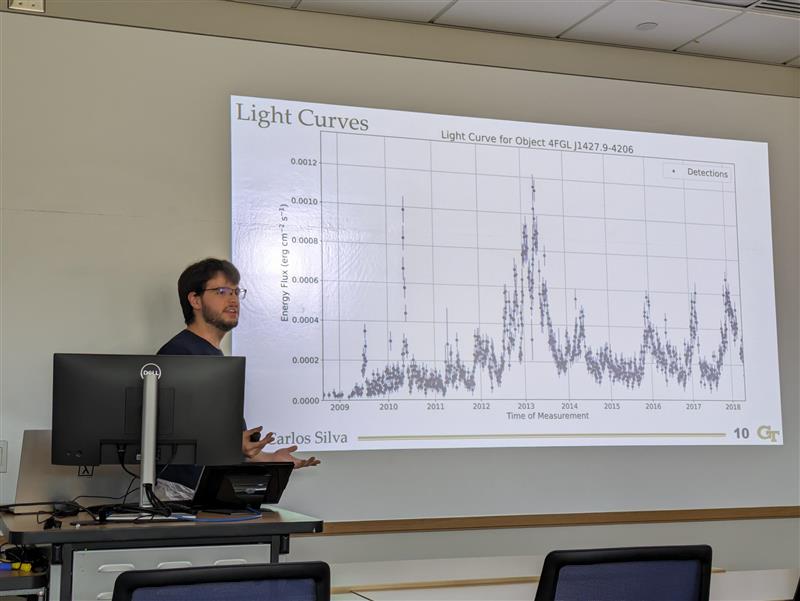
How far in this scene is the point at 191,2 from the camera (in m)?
3.78

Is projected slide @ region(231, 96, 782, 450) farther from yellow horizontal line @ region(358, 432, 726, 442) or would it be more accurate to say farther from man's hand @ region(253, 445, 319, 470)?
man's hand @ region(253, 445, 319, 470)

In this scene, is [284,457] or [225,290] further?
[225,290]

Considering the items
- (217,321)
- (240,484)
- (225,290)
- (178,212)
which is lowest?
(240,484)

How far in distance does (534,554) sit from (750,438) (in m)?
1.15

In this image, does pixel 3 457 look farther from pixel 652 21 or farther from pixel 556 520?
pixel 652 21

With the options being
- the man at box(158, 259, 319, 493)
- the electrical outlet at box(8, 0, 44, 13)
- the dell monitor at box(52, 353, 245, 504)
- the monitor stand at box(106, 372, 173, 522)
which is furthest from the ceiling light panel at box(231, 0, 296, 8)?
the monitor stand at box(106, 372, 173, 522)

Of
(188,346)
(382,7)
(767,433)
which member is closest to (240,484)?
(188,346)

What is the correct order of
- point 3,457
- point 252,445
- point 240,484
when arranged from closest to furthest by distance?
point 240,484, point 252,445, point 3,457

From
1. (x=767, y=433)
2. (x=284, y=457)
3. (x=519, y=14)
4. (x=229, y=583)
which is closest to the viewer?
(x=229, y=583)

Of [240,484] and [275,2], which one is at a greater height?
[275,2]

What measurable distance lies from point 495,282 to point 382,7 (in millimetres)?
1239

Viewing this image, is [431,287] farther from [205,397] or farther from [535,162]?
[205,397]

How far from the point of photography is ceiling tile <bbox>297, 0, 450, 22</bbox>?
154 inches

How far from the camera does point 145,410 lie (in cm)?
270
